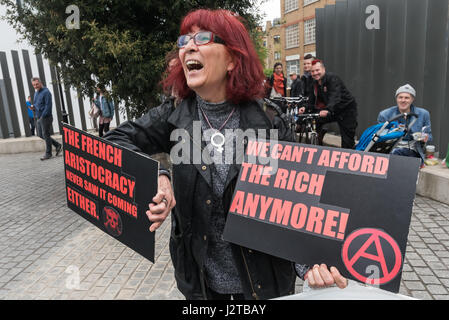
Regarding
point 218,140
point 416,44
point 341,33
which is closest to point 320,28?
point 341,33

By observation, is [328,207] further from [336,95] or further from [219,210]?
[336,95]

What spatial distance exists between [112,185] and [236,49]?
0.82 m

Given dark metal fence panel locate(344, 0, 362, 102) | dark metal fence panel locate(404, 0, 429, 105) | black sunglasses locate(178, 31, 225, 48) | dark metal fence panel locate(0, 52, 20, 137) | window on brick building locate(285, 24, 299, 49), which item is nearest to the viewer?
black sunglasses locate(178, 31, 225, 48)

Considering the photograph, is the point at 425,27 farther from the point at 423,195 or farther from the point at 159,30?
the point at 159,30

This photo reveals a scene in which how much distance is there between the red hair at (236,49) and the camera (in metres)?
1.59

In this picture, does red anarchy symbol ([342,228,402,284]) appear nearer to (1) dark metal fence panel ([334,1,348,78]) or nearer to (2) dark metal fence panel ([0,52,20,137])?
(1) dark metal fence panel ([334,1,348,78])

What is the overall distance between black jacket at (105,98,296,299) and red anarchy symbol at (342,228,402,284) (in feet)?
1.52

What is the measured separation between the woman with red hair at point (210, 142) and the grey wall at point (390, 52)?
5496 mm

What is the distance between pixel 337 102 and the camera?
21.6ft

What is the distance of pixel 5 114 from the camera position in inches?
452

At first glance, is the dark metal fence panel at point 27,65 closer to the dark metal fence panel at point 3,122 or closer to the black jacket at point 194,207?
the dark metal fence panel at point 3,122

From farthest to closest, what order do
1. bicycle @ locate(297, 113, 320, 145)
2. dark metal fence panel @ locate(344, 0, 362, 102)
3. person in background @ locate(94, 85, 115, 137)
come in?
person in background @ locate(94, 85, 115, 137) < dark metal fence panel @ locate(344, 0, 362, 102) < bicycle @ locate(297, 113, 320, 145)

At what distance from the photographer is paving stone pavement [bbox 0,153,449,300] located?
11.2 feet

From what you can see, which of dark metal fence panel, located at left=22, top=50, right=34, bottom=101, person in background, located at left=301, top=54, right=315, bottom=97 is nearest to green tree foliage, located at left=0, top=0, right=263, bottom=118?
person in background, located at left=301, top=54, right=315, bottom=97
